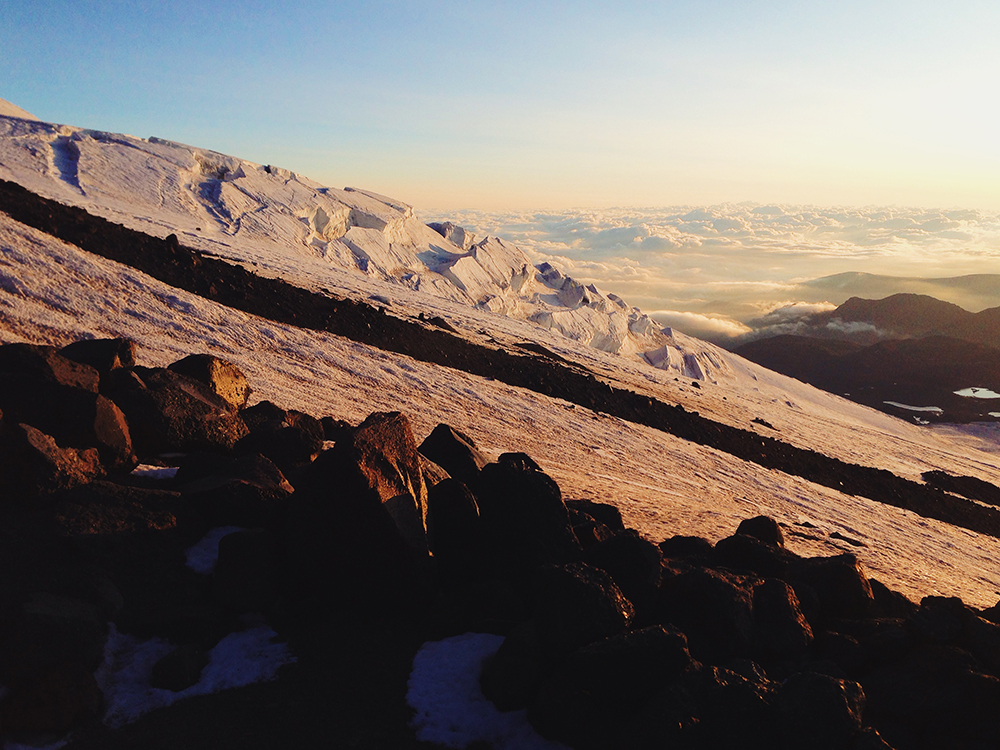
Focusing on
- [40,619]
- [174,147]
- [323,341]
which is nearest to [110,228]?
[323,341]

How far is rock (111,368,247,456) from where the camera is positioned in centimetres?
1109

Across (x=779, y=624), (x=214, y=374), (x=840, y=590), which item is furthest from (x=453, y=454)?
(x=840, y=590)

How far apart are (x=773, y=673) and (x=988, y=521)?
25.7m

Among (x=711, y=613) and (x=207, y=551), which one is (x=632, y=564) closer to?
(x=711, y=613)

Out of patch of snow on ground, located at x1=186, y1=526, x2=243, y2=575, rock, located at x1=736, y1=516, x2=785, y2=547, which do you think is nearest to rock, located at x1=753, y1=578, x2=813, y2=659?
rock, located at x1=736, y1=516, x2=785, y2=547

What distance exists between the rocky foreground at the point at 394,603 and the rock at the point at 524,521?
0.03 metres

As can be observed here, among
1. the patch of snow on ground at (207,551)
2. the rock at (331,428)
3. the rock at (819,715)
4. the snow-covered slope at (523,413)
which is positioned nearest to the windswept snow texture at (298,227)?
the snow-covered slope at (523,413)

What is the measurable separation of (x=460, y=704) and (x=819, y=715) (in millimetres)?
3474

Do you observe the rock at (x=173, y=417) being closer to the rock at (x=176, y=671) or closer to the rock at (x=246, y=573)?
the rock at (x=246, y=573)

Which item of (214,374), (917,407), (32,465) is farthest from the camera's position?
(917,407)

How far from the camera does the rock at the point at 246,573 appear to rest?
8172 mm

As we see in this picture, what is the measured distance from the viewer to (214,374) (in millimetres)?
13266

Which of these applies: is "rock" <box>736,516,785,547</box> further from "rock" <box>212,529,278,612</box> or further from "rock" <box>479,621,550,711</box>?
"rock" <box>212,529,278,612</box>

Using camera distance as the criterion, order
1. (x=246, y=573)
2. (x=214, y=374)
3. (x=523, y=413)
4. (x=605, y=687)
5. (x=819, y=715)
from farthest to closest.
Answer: (x=523, y=413) < (x=214, y=374) < (x=246, y=573) < (x=605, y=687) < (x=819, y=715)
